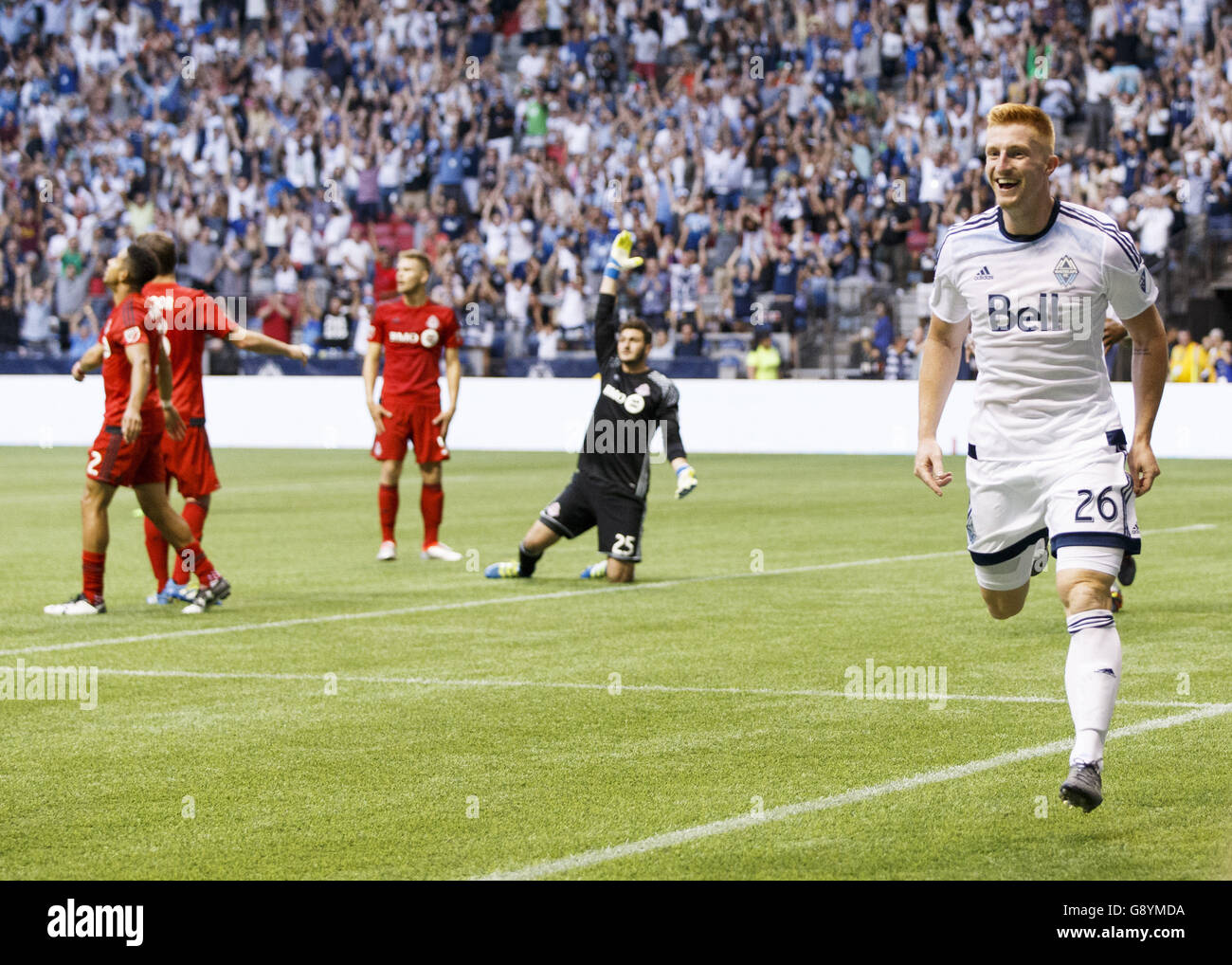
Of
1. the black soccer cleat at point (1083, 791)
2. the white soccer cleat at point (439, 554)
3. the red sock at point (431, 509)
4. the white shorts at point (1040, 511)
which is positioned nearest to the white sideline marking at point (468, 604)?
the white soccer cleat at point (439, 554)

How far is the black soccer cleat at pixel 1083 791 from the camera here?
17.9ft

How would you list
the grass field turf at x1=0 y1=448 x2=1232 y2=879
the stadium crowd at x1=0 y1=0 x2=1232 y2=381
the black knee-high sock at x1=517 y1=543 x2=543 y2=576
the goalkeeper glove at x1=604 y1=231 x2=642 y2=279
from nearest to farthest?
the grass field turf at x1=0 y1=448 x2=1232 y2=879, the goalkeeper glove at x1=604 y1=231 x2=642 y2=279, the black knee-high sock at x1=517 y1=543 x2=543 y2=576, the stadium crowd at x1=0 y1=0 x2=1232 y2=381

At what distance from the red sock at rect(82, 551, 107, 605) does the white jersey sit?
599 cm

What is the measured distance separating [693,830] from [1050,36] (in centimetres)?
2458

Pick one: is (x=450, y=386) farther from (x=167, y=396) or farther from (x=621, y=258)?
(x=167, y=396)

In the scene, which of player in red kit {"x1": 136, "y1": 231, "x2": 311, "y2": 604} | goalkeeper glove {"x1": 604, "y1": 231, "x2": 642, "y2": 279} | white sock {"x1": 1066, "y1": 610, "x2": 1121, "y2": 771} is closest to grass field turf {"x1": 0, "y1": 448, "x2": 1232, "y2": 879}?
white sock {"x1": 1066, "y1": 610, "x2": 1121, "y2": 771}

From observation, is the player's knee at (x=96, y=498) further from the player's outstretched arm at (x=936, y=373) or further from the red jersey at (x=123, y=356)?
the player's outstretched arm at (x=936, y=373)

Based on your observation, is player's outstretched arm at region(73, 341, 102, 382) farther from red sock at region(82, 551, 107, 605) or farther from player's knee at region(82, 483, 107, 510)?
red sock at region(82, 551, 107, 605)

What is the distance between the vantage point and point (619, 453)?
1216 centimetres

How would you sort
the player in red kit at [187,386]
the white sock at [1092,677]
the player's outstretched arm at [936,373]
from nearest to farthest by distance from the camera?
Result: the white sock at [1092,677]
the player's outstretched arm at [936,373]
the player in red kit at [187,386]

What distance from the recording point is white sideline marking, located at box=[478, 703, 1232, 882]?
5.21m

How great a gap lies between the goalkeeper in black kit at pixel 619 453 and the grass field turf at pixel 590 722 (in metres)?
0.35

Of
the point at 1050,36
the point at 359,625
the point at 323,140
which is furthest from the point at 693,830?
the point at 323,140
